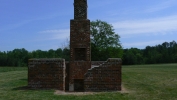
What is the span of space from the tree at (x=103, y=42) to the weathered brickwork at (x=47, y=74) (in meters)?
15.8

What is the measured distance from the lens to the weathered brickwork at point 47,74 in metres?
12.8

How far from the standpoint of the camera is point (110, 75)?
41.2 ft

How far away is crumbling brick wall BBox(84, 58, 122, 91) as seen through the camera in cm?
1254

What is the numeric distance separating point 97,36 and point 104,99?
22.7m

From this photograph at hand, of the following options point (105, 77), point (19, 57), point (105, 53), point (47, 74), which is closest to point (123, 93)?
point (105, 77)

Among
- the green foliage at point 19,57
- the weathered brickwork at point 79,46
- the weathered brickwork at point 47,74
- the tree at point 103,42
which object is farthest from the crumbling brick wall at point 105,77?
the green foliage at point 19,57

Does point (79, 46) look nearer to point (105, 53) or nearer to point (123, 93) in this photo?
point (123, 93)

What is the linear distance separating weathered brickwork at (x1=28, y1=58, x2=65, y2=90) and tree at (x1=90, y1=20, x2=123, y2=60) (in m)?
15.8

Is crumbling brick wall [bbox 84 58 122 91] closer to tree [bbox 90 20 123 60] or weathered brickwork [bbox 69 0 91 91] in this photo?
weathered brickwork [bbox 69 0 91 91]

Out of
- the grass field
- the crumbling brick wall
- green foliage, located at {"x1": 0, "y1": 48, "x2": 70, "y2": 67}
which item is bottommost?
the grass field

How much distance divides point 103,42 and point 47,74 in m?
19.1

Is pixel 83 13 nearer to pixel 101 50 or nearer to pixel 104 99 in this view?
pixel 104 99

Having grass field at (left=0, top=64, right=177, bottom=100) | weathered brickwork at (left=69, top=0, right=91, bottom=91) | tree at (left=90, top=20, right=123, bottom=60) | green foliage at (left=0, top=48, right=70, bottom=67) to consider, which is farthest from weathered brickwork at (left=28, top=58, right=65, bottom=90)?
green foliage at (left=0, top=48, right=70, bottom=67)

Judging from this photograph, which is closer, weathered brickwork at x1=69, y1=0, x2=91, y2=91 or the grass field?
the grass field
